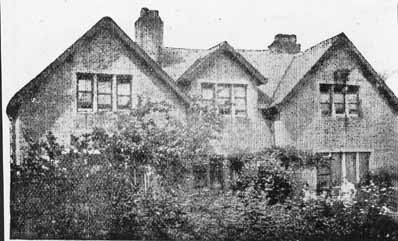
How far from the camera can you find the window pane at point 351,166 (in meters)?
8.05

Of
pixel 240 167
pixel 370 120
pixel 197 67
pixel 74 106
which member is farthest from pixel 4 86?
pixel 370 120

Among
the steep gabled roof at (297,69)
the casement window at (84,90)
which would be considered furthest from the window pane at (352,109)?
the casement window at (84,90)

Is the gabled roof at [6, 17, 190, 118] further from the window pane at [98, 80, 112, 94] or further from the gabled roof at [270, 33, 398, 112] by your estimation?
the gabled roof at [270, 33, 398, 112]

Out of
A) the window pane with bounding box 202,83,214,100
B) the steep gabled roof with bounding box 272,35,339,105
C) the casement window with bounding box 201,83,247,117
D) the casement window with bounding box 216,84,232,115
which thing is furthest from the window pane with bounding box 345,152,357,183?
the window pane with bounding box 202,83,214,100

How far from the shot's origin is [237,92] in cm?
812

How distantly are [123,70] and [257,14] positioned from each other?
225cm

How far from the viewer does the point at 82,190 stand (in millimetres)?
7453

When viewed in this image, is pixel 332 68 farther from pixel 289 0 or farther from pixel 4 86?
pixel 4 86

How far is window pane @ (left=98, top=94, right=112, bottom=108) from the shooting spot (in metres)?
7.69

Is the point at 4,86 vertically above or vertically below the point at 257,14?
below

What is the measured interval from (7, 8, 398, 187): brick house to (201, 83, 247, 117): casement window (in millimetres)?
16

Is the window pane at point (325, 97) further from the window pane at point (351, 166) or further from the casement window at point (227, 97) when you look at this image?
the casement window at point (227, 97)

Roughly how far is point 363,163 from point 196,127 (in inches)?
110

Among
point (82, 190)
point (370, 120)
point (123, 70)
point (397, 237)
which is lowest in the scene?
point (397, 237)
